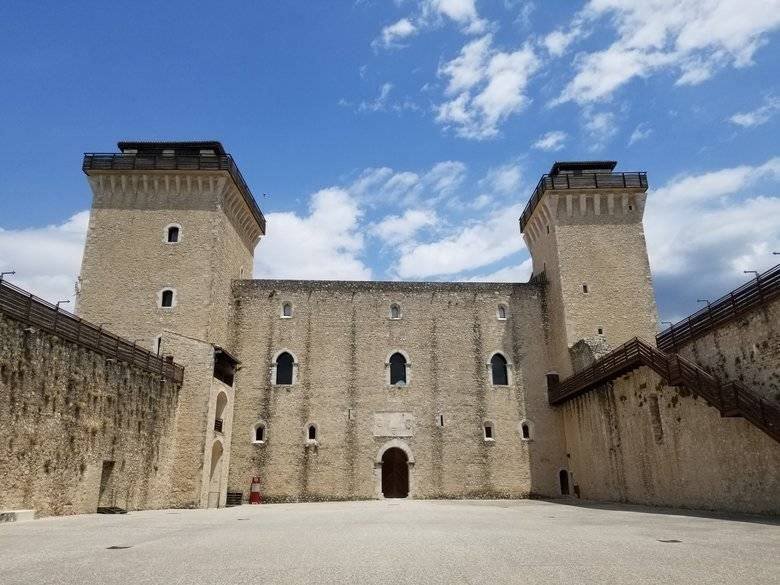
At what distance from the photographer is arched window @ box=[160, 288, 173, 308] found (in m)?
24.0

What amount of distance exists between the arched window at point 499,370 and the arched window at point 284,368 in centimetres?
908

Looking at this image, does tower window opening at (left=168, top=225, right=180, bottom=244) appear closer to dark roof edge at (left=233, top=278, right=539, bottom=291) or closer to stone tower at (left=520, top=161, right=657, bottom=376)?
dark roof edge at (left=233, top=278, right=539, bottom=291)

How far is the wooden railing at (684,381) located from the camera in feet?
41.7

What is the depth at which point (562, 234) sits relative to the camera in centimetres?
2691

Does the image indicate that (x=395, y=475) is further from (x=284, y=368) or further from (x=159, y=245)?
(x=159, y=245)

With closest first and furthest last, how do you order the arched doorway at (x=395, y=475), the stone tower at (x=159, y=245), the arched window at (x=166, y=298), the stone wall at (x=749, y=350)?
the stone wall at (x=749, y=350)
the stone tower at (x=159, y=245)
the arched window at (x=166, y=298)
the arched doorway at (x=395, y=475)

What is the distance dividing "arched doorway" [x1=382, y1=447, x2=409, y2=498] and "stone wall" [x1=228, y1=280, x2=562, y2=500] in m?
2.15

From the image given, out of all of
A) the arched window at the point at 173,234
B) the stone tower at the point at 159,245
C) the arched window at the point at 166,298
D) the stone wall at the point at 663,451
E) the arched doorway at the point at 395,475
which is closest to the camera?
the stone wall at the point at 663,451

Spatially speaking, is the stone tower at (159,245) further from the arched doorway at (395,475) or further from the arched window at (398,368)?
the arched doorway at (395,475)

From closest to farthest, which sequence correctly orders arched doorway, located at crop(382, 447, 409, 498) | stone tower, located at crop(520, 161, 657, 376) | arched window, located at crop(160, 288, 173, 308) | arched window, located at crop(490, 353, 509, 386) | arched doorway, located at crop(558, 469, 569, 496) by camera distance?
arched window, located at crop(160, 288, 173, 308) < arched doorway, located at crop(558, 469, 569, 496) < stone tower, located at crop(520, 161, 657, 376) < arched window, located at crop(490, 353, 509, 386) < arched doorway, located at crop(382, 447, 409, 498)

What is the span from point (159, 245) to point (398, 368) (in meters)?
11.8

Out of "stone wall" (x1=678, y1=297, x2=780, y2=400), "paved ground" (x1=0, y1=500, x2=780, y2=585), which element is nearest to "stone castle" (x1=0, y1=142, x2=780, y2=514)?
"stone wall" (x1=678, y1=297, x2=780, y2=400)

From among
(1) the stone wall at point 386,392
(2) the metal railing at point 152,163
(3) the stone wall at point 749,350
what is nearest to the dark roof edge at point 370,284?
(1) the stone wall at point 386,392

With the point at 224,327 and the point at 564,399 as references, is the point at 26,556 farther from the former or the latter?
the point at 564,399
